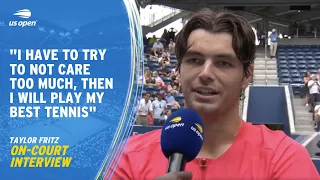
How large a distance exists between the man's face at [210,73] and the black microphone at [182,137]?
0.10m

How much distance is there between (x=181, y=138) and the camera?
112 cm

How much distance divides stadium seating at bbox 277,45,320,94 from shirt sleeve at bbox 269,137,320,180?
1124 centimetres

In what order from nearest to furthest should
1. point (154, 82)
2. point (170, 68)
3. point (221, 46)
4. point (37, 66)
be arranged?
point (221, 46), point (37, 66), point (154, 82), point (170, 68)

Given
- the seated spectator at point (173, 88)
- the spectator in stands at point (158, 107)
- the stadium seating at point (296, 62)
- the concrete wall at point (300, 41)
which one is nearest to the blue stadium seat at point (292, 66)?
the stadium seating at point (296, 62)

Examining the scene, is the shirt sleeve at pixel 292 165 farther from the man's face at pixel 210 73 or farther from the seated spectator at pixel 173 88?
the seated spectator at pixel 173 88

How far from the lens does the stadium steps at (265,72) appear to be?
13656mm

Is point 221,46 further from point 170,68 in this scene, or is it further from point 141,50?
point 170,68

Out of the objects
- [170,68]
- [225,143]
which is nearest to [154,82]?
[170,68]

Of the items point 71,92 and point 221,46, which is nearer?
point 221,46

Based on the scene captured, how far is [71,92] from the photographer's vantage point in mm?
2957

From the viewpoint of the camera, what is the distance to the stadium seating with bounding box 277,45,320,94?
13516 millimetres

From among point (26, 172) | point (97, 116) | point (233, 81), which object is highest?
point (233, 81)

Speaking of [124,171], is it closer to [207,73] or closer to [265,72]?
[207,73]

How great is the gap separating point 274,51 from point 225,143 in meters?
14.2
